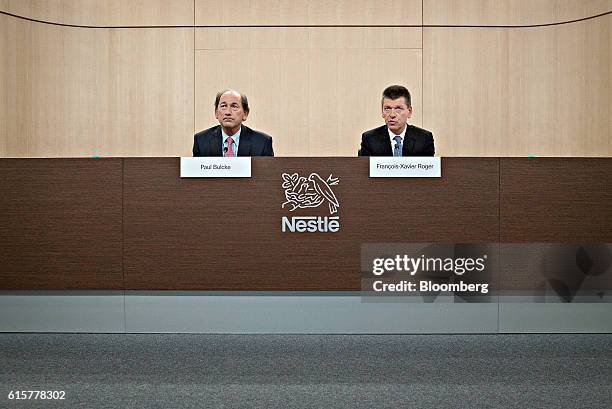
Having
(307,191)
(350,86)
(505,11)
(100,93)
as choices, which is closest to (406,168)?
(307,191)

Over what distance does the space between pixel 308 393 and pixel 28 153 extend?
5.03 meters

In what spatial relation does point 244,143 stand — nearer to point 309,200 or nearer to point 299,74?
point 309,200

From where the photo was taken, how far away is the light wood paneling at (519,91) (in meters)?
6.68

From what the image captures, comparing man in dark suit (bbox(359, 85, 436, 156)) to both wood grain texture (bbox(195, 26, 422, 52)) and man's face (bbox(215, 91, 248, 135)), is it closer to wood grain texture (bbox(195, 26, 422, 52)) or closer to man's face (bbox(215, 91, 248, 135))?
man's face (bbox(215, 91, 248, 135))

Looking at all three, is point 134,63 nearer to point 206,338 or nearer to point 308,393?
point 206,338

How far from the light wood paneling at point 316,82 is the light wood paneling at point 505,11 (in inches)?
17.7

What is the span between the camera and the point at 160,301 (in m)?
3.61

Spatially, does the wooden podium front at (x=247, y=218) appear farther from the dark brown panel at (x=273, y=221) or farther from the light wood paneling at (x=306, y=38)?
the light wood paneling at (x=306, y=38)

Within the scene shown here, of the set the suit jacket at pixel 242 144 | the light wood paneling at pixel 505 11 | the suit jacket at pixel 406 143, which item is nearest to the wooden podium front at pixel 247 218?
the suit jacket at pixel 406 143

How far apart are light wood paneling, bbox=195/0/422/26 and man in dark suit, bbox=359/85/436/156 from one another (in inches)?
103

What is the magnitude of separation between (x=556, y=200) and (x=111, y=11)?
4826 millimetres

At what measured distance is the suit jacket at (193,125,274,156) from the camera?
4414 millimetres

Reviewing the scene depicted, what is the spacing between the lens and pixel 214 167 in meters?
3.58

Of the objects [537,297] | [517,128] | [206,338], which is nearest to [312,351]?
[206,338]
